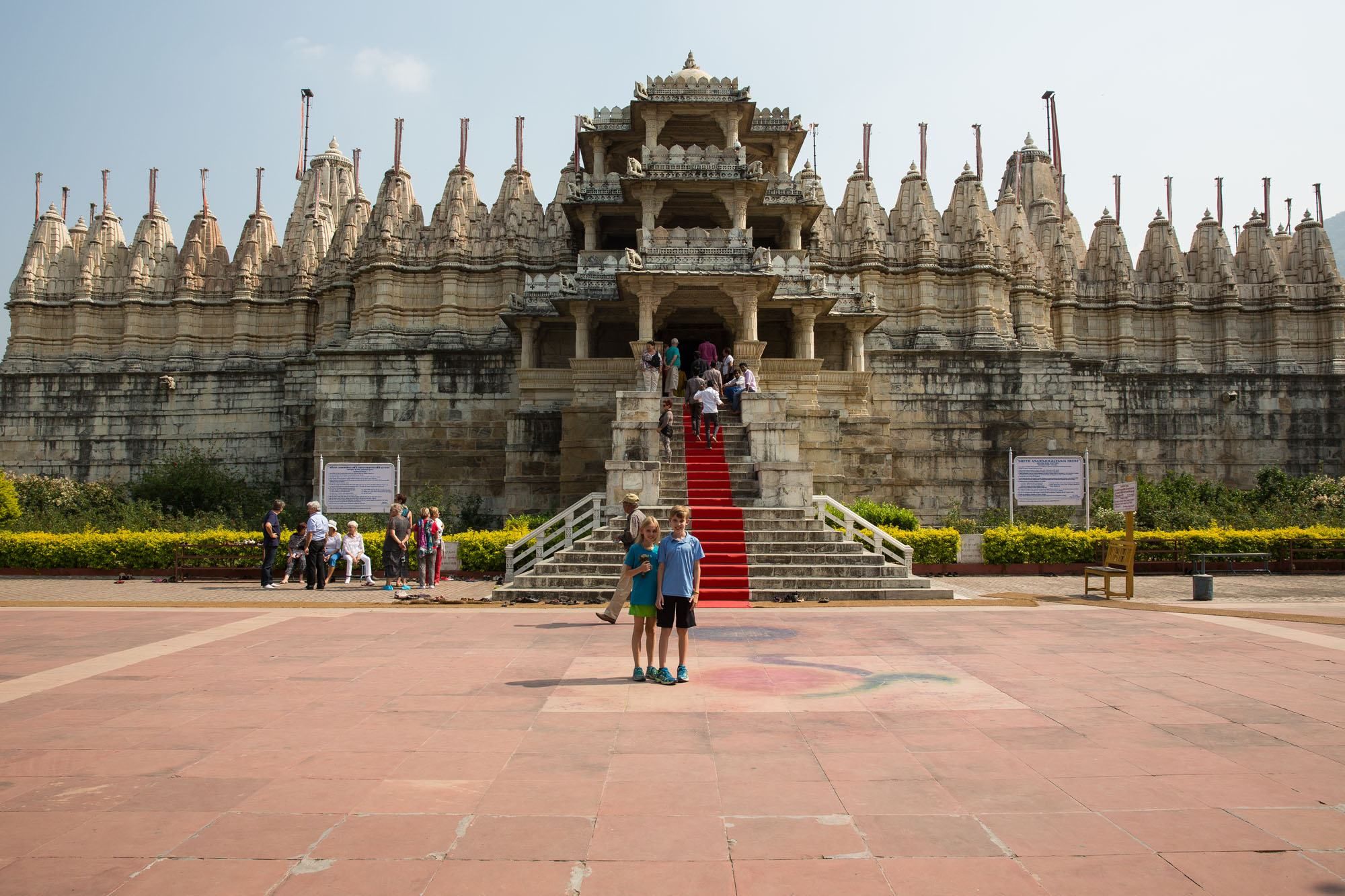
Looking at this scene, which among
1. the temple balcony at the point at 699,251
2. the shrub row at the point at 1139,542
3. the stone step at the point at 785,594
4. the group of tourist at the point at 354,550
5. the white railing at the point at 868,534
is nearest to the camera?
the stone step at the point at 785,594

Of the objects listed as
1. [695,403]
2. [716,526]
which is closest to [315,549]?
[716,526]

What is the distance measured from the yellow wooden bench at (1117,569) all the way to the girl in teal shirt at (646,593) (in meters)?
10.2

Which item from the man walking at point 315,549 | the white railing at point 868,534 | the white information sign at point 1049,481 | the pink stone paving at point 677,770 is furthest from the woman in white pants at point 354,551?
the white information sign at point 1049,481

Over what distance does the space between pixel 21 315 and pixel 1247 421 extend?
4836cm

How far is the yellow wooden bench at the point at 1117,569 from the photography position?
1627 cm

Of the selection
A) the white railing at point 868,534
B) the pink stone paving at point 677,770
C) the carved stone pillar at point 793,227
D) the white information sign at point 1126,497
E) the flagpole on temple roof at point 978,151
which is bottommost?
the pink stone paving at point 677,770

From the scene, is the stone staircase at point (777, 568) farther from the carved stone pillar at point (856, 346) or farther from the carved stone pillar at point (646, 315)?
the carved stone pillar at point (856, 346)

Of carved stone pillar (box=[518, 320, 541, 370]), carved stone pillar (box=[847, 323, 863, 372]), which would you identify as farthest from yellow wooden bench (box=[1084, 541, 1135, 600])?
carved stone pillar (box=[518, 320, 541, 370])

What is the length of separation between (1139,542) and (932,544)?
4.69 m

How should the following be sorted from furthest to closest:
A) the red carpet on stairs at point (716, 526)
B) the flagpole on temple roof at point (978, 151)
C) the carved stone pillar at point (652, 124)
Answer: the flagpole on temple roof at point (978, 151) < the carved stone pillar at point (652, 124) < the red carpet on stairs at point (716, 526)

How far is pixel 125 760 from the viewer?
643 cm

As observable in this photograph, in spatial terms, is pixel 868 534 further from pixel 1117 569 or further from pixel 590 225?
pixel 590 225

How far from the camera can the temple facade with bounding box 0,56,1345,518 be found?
90.1ft

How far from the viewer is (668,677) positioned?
8797mm
